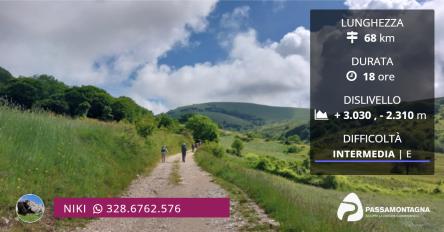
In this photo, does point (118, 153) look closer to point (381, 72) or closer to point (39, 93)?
point (381, 72)

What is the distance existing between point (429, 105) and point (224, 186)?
9.34m

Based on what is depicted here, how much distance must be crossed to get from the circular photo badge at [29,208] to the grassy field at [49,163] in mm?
225

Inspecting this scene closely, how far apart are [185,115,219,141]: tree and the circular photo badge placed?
239ft

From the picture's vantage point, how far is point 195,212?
32.2ft

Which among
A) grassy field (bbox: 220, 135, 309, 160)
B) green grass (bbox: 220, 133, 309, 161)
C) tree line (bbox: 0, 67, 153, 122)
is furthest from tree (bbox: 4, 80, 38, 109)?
grassy field (bbox: 220, 135, 309, 160)

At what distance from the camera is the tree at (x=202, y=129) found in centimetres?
8269

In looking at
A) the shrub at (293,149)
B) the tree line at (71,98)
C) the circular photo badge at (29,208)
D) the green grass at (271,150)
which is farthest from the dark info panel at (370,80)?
the shrub at (293,149)

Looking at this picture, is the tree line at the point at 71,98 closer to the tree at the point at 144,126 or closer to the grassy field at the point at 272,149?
the tree at the point at 144,126

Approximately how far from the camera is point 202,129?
84312mm

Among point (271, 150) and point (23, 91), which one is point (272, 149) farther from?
point (23, 91)

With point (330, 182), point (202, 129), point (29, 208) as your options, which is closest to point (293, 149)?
point (202, 129)

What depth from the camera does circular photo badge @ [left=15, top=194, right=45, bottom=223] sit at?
8109 mm

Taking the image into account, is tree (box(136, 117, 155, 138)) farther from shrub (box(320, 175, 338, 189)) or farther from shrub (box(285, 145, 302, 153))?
shrub (box(285, 145, 302, 153))

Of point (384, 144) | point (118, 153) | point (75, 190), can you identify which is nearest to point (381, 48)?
point (384, 144)
